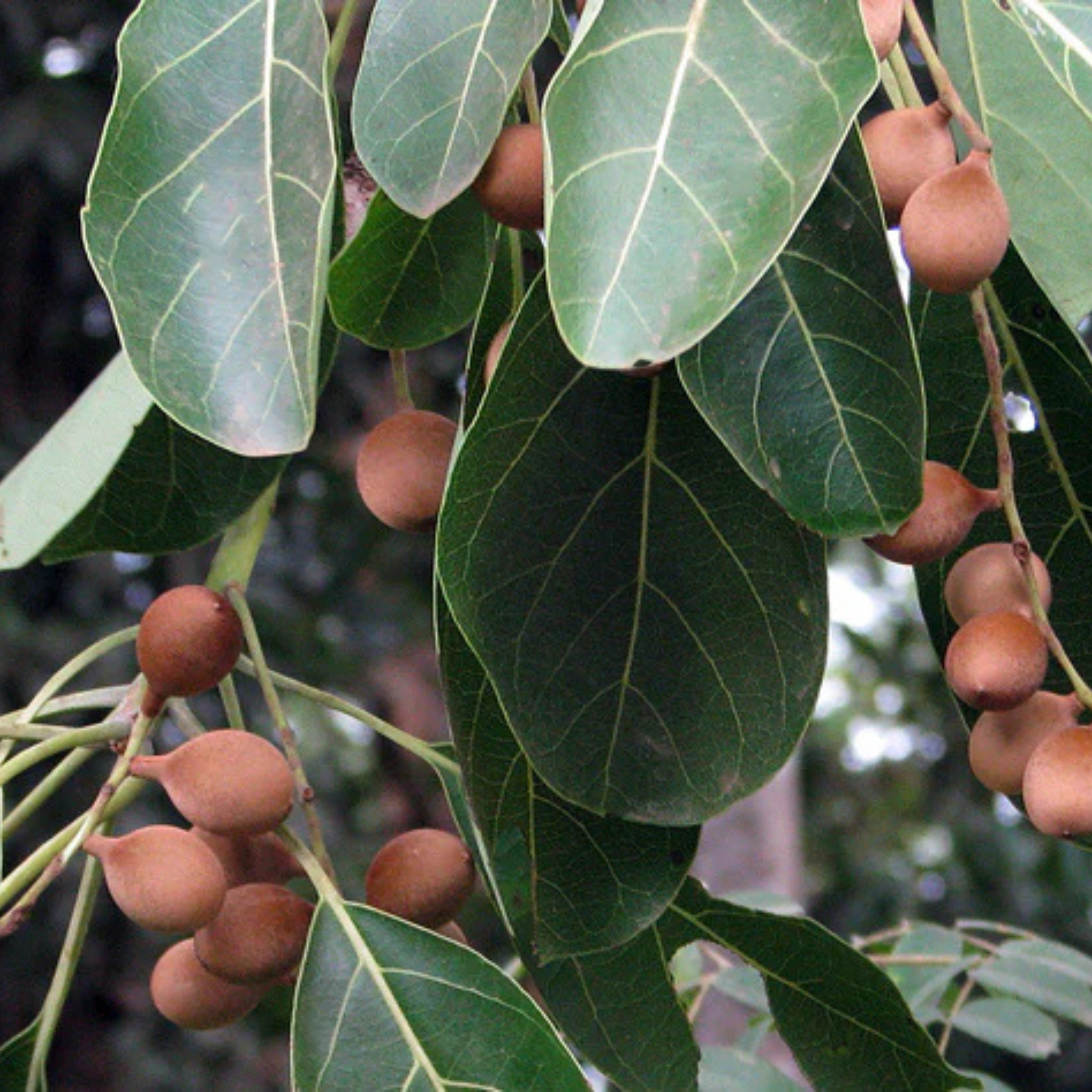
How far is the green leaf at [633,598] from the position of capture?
0.65 metres

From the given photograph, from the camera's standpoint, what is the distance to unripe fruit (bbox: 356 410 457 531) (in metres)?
0.71

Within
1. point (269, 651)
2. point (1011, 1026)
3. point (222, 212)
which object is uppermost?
point (222, 212)

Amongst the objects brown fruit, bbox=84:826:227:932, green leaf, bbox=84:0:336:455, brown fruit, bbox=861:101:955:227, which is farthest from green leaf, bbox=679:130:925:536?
brown fruit, bbox=84:826:227:932

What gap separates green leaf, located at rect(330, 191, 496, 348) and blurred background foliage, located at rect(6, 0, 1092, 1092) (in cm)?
150

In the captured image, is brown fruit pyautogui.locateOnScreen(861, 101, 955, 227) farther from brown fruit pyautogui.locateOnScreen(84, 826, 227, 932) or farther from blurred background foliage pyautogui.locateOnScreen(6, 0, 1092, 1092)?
blurred background foliage pyautogui.locateOnScreen(6, 0, 1092, 1092)

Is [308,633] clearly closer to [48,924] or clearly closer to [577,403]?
[48,924]

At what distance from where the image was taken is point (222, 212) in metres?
0.63

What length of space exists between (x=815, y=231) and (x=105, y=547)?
0.39m

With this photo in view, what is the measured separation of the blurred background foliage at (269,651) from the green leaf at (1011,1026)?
0.92 m

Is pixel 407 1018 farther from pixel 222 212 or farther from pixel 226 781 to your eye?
pixel 222 212

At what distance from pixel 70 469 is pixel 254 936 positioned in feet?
0.71

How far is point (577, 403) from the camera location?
67 centimetres

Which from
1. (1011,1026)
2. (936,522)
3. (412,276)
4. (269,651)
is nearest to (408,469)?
(412,276)

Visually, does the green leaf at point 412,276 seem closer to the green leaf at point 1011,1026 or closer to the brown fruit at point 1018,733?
the brown fruit at point 1018,733
